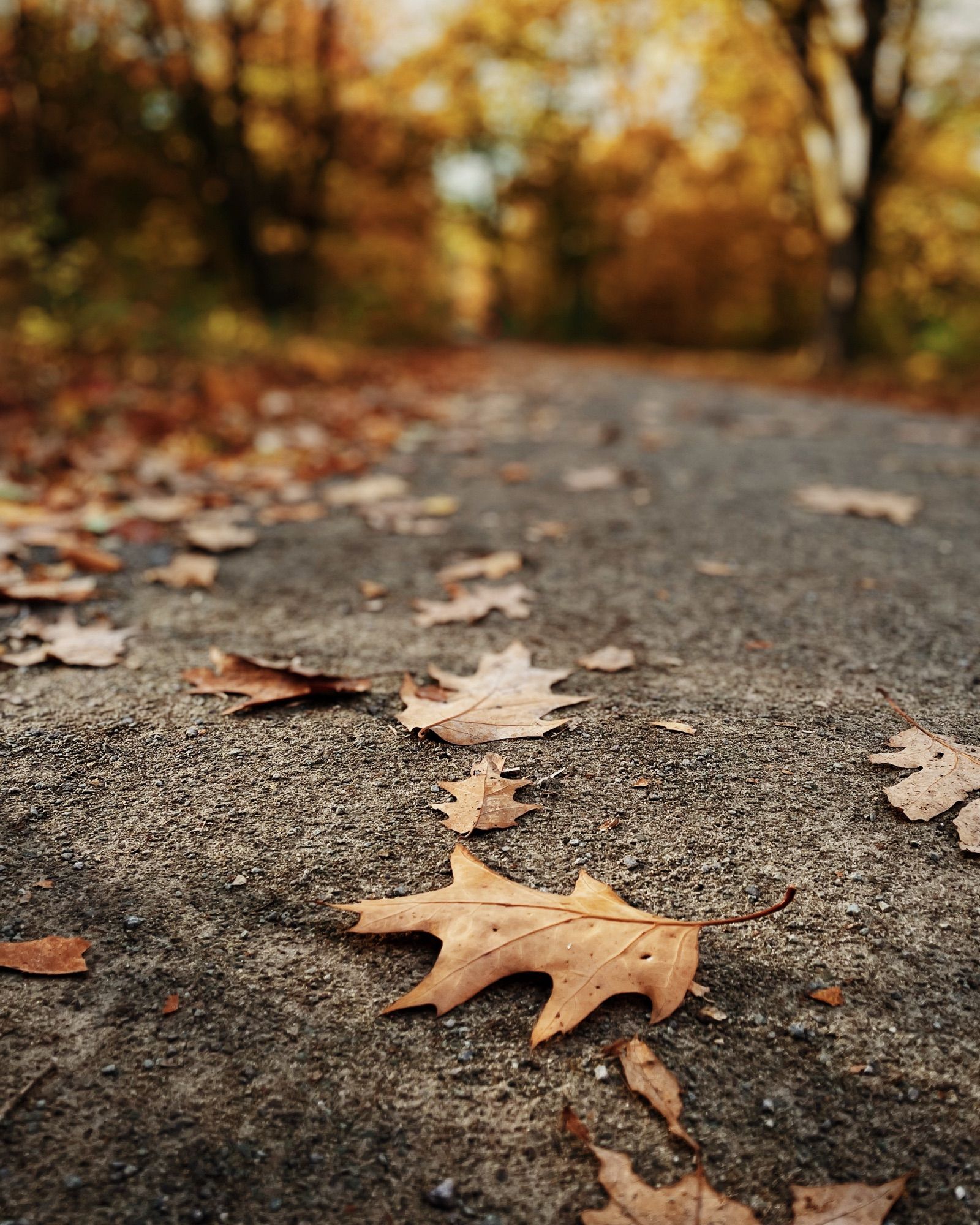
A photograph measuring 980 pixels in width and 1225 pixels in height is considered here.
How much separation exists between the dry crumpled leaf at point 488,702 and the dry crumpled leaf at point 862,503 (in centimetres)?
198

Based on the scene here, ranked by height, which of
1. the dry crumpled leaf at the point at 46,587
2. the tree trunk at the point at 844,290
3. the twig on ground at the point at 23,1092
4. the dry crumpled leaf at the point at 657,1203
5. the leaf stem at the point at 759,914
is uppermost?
the tree trunk at the point at 844,290

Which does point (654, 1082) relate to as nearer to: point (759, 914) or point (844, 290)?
point (759, 914)

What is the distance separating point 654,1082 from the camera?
3.52 ft

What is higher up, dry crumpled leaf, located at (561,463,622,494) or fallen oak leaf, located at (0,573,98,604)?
dry crumpled leaf, located at (561,463,622,494)

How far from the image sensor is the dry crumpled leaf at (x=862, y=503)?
3.44 metres

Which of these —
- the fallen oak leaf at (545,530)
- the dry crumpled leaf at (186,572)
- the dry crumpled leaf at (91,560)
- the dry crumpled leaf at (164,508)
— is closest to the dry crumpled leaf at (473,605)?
the fallen oak leaf at (545,530)

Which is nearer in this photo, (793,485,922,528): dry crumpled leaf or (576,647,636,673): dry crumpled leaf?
(576,647,636,673): dry crumpled leaf

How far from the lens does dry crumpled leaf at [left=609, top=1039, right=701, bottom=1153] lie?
3.35ft

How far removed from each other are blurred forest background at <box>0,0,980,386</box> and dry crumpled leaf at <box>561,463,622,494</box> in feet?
14.1

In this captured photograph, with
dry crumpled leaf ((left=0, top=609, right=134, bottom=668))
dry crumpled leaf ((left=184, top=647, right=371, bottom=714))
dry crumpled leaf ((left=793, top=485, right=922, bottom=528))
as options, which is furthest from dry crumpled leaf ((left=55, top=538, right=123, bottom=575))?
dry crumpled leaf ((left=793, top=485, right=922, bottom=528))

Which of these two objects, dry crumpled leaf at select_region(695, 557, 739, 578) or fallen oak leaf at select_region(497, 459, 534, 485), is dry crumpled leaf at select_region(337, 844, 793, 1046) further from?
fallen oak leaf at select_region(497, 459, 534, 485)

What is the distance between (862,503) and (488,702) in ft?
7.63

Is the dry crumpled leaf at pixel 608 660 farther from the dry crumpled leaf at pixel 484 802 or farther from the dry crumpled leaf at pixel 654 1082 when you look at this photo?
the dry crumpled leaf at pixel 654 1082

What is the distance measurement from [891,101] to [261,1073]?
38.1 ft
